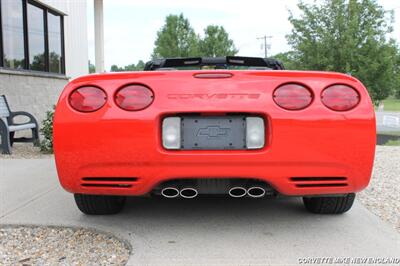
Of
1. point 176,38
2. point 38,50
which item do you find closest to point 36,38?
point 38,50

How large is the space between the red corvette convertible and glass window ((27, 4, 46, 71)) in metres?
7.75

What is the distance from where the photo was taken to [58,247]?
2.60 m

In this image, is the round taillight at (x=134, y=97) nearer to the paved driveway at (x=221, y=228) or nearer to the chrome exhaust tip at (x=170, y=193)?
the chrome exhaust tip at (x=170, y=193)

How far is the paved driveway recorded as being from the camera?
7.97 ft

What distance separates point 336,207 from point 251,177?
3.29 feet

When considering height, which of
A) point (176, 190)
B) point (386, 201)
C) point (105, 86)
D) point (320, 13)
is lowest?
point (386, 201)

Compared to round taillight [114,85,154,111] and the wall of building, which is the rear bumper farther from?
the wall of building

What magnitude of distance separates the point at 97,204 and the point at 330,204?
164 centimetres

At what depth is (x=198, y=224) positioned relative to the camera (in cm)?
296

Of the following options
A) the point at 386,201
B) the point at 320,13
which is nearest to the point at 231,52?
the point at 320,13

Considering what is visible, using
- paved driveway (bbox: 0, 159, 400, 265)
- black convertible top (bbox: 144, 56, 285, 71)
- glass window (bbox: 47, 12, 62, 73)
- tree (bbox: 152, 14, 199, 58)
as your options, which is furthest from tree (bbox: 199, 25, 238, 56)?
paved driveway (bbox: 0, 159, 400, 265)

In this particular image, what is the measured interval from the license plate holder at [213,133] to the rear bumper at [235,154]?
46 millimetres

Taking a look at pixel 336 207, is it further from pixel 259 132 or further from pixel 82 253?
pixel 82 253

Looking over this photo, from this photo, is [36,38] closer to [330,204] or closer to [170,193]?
[170,193]
